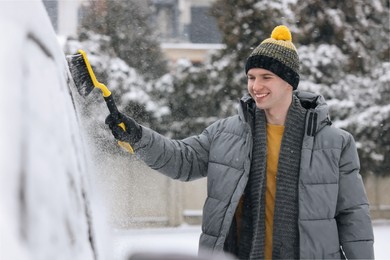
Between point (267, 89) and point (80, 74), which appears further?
point (267, 89)

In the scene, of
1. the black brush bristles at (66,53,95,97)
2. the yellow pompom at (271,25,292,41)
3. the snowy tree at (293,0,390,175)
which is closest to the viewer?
the black brush bristles at (66,53,95,97)

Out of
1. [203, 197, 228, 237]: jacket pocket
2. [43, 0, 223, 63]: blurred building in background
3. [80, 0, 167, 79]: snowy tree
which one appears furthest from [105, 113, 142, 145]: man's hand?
[43, 0, 223, 63]: blurred building in background

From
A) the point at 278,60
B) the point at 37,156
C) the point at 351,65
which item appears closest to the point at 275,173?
the point at 278,60

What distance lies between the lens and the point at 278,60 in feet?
8.54

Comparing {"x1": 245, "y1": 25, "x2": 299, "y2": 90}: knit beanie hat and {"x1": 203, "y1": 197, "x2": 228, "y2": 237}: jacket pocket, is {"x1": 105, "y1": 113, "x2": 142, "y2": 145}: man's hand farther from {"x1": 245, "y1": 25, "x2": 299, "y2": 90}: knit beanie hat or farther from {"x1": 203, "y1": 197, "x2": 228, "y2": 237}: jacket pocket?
{"x1": 245, "y1": 25, "x2": 299, "y2": 90}: knit beanie hat

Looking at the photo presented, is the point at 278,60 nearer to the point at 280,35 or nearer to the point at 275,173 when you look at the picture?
the point at 280,35

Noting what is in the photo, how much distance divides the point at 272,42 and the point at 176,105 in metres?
9.47

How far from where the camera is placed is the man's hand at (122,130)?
2.42m

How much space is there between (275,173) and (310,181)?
0.15 m

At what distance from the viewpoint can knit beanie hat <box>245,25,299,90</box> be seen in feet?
8.51

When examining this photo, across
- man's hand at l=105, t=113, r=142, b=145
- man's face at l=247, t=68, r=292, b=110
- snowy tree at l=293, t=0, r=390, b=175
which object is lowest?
snowy tree at l=293, t=0, r=390, b=175

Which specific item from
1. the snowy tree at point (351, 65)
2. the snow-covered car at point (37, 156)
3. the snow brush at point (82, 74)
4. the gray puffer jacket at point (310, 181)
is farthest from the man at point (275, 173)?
the snowy tree at point (351, 65)

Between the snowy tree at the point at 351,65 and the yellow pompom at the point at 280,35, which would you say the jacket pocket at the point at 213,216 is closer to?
the yellow pompom at the point at 280,35

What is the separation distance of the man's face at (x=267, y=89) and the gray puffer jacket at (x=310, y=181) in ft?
0.38
